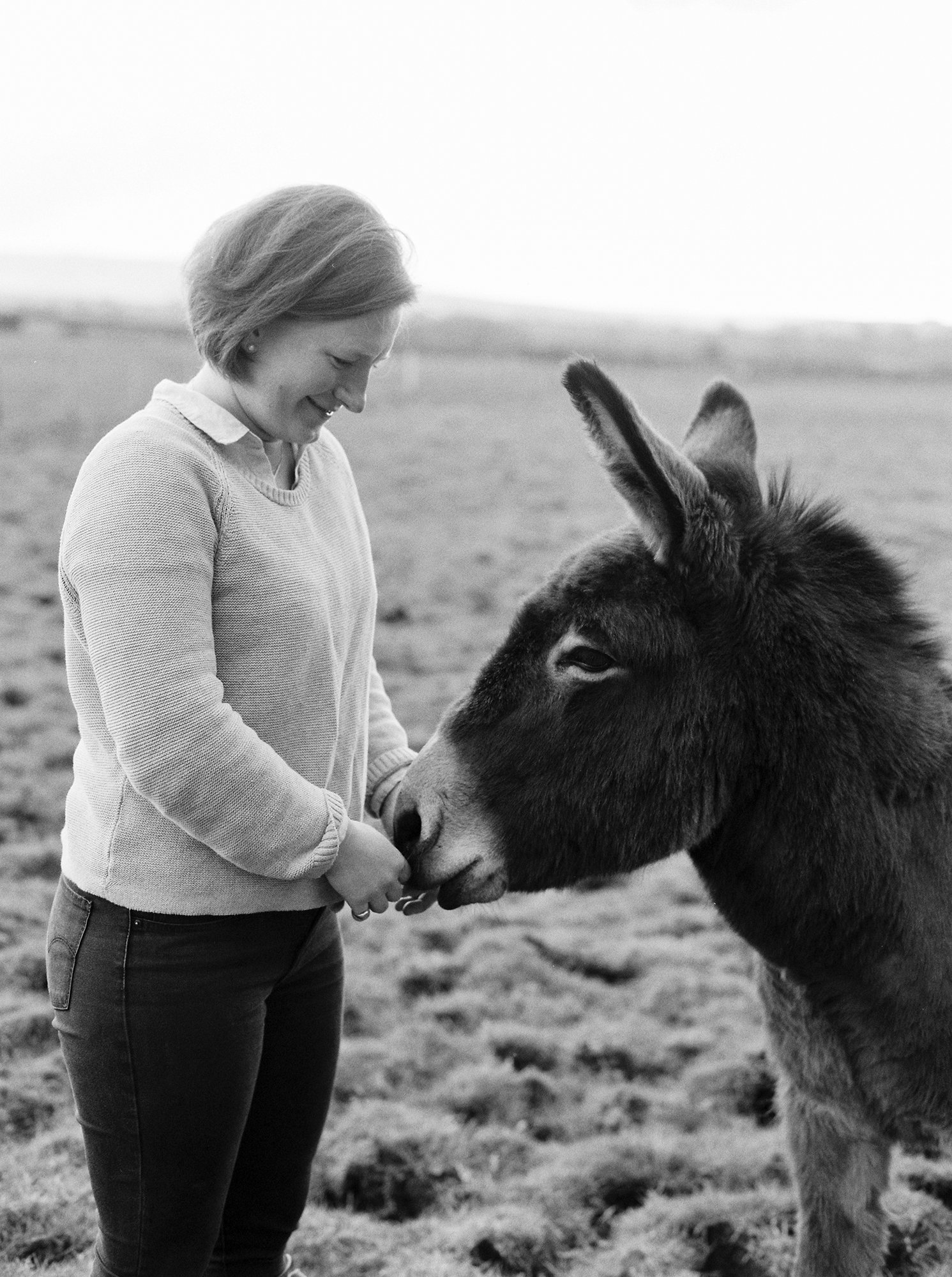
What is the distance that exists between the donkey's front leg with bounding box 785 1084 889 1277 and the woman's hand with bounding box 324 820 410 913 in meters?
1.25

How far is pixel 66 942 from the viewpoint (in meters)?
2.23

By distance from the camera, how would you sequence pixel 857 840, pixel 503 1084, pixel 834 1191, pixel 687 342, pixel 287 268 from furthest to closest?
pixel 687 342, pixel 503 1084, pixel 834 1191, pixel 857 840, pixel 287 268

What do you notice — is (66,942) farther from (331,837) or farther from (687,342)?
(687,342)

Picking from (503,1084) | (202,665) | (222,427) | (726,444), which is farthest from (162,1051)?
(503,1084)

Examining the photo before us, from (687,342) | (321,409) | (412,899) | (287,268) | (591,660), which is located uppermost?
(687,342)

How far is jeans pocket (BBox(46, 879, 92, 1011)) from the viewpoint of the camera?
2217 mm

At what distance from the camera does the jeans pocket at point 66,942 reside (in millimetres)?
2217

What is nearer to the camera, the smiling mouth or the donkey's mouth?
the smiling mouth

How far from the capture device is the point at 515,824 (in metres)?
2.42

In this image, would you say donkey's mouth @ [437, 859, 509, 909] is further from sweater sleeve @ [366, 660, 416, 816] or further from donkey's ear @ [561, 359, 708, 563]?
donkey's ear @ [561, 359, 708, 563]

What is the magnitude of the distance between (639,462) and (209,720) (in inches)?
36.1

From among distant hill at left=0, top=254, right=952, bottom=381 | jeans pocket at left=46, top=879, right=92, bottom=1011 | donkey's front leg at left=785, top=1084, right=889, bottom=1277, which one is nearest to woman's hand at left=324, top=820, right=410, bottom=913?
jeans pocket at left=46, top=879, right=92, bottom=1011

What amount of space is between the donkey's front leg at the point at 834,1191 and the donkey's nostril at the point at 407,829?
1207 millimetres

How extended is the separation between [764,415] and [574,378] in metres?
26.8
